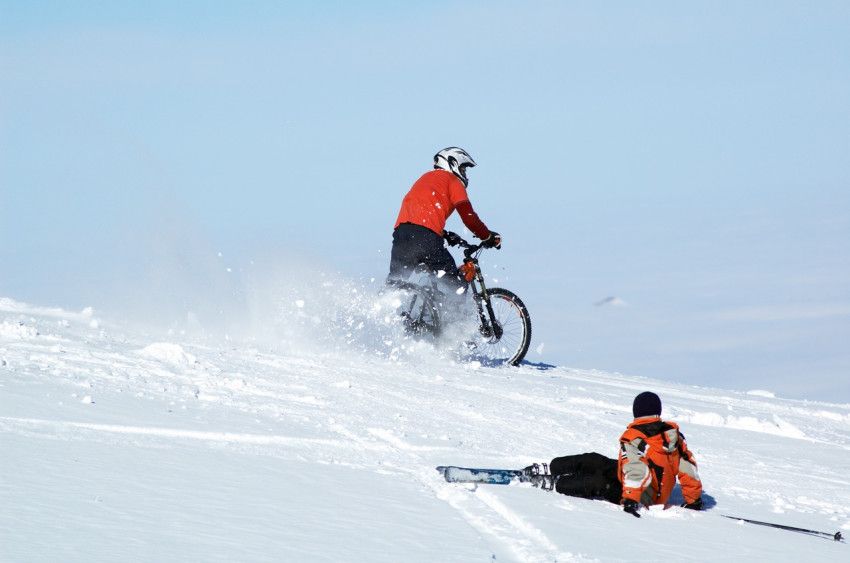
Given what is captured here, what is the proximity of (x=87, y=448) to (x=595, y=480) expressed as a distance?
2.83 metres

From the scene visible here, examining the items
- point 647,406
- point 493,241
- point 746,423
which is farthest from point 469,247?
point 647,406

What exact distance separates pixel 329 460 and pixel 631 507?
1745 mm

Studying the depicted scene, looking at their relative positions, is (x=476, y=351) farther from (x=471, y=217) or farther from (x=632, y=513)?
(x=632, y=513)

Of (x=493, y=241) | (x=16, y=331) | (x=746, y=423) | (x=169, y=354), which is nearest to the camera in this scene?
(x=169, y=354)

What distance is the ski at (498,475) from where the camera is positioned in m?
5.56

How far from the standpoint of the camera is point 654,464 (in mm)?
5660

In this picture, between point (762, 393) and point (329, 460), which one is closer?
point (329, 460)

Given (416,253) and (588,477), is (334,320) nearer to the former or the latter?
(416,253)

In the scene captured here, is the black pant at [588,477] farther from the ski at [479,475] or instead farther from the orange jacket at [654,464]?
the ski at [479,475]

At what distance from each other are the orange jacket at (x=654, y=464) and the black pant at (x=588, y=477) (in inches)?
2.9

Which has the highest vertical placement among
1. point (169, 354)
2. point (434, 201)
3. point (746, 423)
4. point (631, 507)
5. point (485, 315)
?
point (434, 201)

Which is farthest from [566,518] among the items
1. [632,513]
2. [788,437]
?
[788,437]

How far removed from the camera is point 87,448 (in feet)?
17.1

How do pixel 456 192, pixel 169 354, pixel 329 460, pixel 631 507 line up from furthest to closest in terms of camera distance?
1. pixel 456 192
2. pixel 169 354
3. pixel 329 460
4. pixel 631 507
